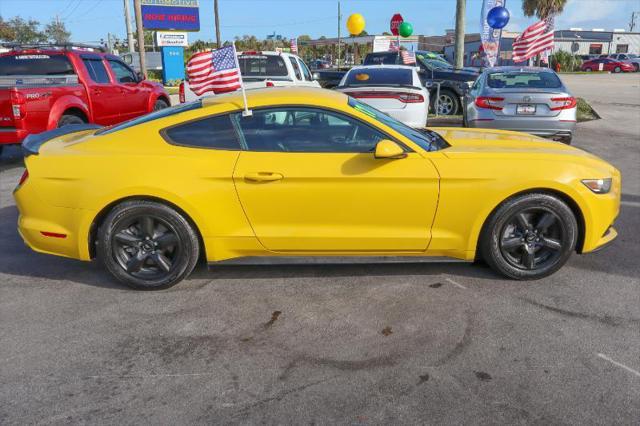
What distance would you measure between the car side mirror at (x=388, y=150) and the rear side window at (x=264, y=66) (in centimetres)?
819

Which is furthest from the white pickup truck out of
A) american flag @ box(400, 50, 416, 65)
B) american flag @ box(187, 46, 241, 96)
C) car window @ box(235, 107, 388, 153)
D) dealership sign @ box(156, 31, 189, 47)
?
dealership sign @ box(156, 31, 189, 47)

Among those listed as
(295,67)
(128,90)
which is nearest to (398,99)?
(295,67)

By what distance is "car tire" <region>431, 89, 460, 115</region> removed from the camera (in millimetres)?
13906

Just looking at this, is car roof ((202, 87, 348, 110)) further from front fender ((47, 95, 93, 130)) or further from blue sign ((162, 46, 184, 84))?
blue sign ((162, 46, 184, 84))

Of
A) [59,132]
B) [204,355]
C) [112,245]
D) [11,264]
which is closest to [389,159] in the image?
[204,355]

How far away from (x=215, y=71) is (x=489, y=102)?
17.2 feet

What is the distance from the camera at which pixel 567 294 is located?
4.08 m

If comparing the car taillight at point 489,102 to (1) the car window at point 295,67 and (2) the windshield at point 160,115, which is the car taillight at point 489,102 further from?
(2) the windshield at point 160,115

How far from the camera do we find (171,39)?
103 ft

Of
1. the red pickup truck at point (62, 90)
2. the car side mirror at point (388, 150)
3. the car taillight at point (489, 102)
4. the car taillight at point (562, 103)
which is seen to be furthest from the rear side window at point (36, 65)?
the car taillight at point (562, 103)

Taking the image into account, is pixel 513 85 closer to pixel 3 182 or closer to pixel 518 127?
pixel 518 127

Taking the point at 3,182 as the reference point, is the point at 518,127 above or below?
above

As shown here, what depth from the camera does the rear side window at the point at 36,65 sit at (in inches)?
371

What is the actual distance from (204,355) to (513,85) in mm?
8053
